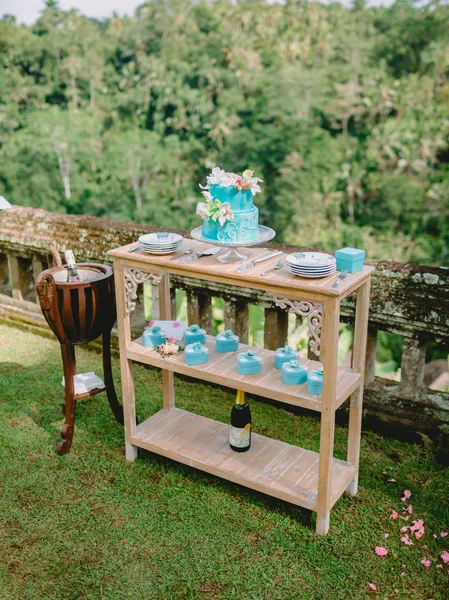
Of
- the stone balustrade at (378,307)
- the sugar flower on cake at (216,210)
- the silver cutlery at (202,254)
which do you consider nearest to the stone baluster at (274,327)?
the stone balustrade at (378,307)

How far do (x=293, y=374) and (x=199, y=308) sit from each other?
158 centimetres

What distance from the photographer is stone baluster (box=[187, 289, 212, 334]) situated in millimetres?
4629

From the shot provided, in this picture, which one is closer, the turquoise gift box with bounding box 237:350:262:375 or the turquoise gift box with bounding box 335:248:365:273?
the turquoise gift box with bounding box 335:248:365:273

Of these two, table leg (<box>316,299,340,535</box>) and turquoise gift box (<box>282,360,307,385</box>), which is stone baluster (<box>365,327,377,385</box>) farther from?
table leg (<box>316,299,340,535</box>)

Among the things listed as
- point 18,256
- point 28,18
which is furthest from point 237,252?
point 28,18

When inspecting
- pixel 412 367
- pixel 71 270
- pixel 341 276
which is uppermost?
pixel 341 276

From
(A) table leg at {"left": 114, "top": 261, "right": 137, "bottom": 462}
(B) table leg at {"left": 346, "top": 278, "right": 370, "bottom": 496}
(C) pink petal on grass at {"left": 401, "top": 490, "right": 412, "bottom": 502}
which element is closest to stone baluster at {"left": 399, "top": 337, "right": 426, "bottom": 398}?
(B) table leg at {"left": 346, "top": 278, "right": 370, "bottom": 496}

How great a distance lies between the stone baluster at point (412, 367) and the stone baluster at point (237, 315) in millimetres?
1181

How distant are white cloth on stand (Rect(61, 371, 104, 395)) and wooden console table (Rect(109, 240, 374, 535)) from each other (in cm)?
46

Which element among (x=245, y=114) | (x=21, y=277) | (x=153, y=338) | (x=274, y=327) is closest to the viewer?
(x=153, y=338)

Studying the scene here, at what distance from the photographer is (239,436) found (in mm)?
3670

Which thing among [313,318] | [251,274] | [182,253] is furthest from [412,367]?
[182,253]

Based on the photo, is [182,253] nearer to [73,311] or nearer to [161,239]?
[161,239]

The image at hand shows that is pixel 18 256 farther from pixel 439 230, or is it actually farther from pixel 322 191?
pixel 322 191
